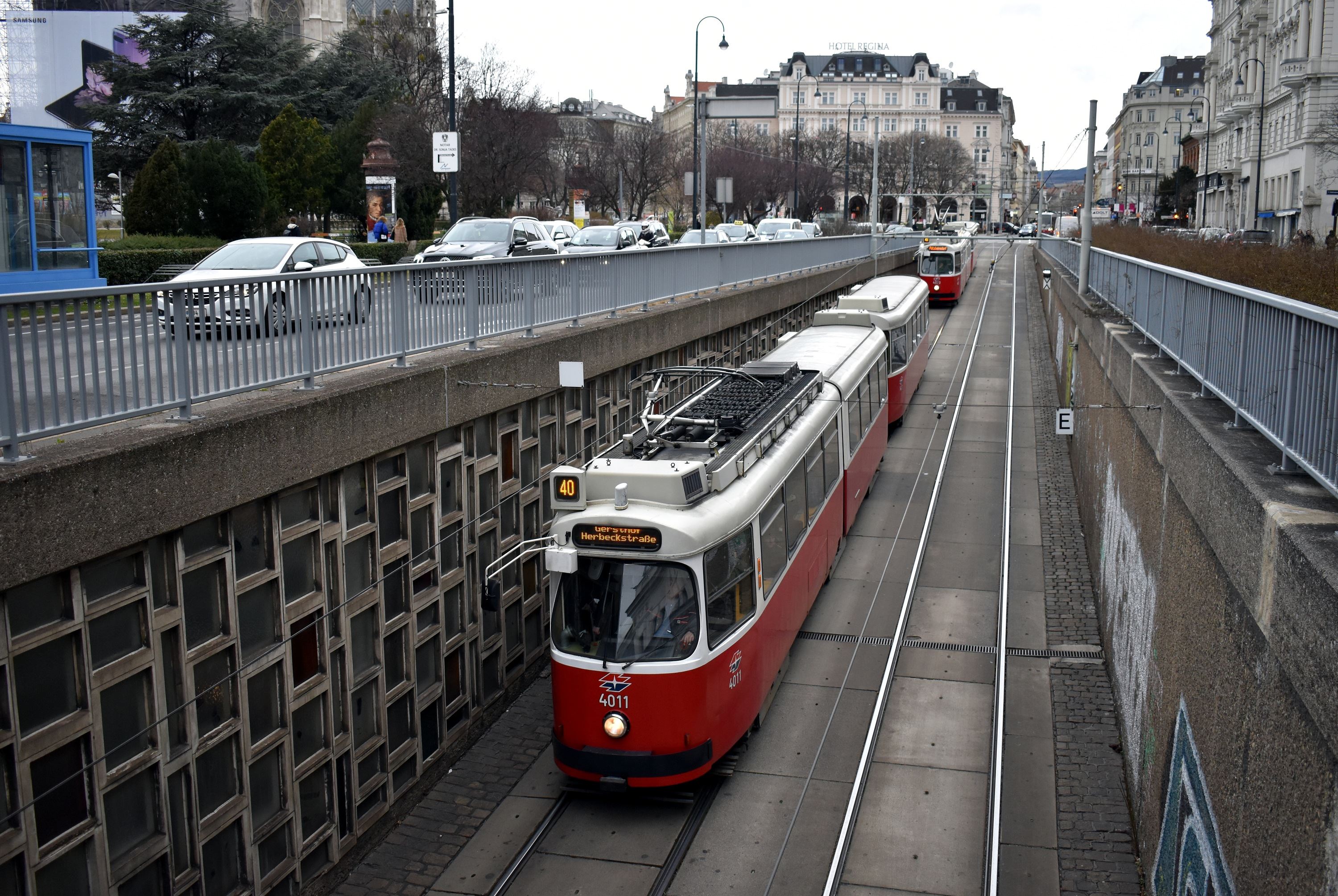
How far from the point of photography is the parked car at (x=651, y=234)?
117ft

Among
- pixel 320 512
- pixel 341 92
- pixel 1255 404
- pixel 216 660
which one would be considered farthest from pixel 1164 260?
pixel 341 92

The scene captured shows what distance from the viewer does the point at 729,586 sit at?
1001 centimetres

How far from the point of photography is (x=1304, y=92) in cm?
5684

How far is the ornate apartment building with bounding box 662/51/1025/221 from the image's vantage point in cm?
15775

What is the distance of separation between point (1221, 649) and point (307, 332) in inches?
266

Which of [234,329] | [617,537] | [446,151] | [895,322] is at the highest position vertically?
[446,151]

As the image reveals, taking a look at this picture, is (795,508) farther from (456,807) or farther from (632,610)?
(456,807)

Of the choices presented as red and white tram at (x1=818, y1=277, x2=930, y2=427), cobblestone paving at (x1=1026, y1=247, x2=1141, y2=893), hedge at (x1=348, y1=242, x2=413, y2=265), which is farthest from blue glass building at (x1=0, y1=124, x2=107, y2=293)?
cobblestone paving at (x1=1026, y1=247, x2=1141, y2=893)

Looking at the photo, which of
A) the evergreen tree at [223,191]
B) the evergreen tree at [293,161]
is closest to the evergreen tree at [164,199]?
the evergreen tree at [223,191]

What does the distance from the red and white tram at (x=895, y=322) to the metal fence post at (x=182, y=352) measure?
15463 mm

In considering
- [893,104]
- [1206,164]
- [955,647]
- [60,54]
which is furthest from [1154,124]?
[955,647]

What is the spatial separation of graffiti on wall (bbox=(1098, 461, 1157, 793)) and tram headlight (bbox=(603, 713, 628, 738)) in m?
4.07

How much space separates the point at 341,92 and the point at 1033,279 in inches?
1402

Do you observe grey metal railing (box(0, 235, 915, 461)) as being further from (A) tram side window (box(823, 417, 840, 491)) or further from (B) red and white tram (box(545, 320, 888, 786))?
(A) tram side window (box(823, 417, 840, 491))
